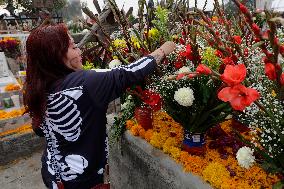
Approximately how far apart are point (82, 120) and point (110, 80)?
0.31m

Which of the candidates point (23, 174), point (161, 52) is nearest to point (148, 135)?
point (161, 52)

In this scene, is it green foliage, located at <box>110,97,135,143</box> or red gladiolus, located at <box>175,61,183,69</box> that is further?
green foliage, located at <box>110,97,135,143</box>

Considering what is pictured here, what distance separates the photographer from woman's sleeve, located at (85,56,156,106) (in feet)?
6.00

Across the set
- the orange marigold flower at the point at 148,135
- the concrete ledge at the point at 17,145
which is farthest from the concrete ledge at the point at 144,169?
the concrete ledge at the point at 17,145

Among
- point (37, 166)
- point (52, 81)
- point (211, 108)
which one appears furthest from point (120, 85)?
point (37, 166)

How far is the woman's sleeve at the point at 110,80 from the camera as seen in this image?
1.83 m

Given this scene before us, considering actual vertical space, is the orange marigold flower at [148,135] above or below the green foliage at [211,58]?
below

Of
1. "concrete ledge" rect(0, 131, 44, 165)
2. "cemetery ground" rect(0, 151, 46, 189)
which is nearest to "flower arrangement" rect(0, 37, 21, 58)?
"concrete ledge" rect(0, 131, 44, 165)

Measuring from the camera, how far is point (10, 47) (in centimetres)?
941

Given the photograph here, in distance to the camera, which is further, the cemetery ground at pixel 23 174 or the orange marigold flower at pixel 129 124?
the cemetery ground at pixel 23 174

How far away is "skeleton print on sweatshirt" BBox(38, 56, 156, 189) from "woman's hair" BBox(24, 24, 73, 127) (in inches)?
2.4

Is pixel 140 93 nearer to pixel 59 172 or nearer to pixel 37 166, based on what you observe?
pixel 59 172

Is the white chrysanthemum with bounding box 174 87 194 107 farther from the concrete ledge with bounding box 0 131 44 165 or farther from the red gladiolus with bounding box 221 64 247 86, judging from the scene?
the concrete ledge with bounding box 0 131 44 165

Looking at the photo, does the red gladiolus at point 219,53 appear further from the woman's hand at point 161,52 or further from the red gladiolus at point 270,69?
the red gladiolus at point 270,69
